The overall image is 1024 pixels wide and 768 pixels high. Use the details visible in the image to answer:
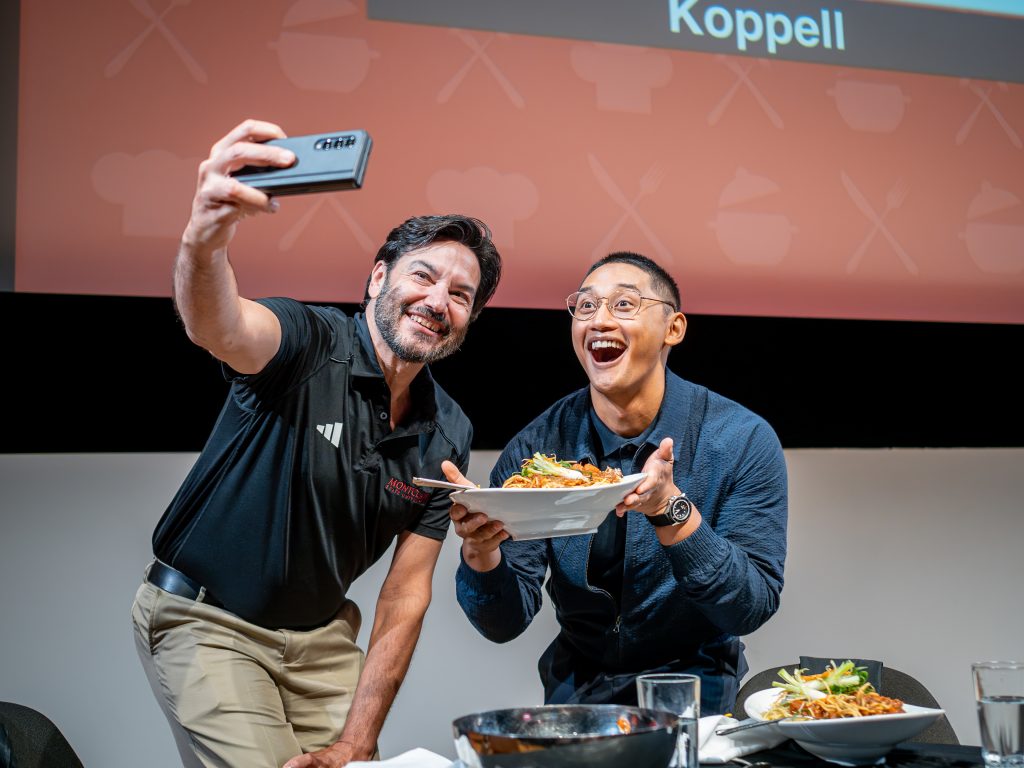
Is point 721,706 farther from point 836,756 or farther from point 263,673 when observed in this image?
point 263,673

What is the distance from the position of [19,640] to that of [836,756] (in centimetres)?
232

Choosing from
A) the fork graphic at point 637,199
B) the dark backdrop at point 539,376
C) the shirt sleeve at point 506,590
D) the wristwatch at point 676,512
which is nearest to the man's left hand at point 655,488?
the wristwatch at point 676,512

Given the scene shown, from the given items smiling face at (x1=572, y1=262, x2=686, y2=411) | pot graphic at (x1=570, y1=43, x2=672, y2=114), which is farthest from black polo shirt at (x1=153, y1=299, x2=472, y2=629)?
pot graphic at (x1=570, y1=43, x2=672, y2=114)

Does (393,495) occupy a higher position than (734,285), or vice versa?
(734,285)

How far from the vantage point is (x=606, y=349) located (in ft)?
7.77

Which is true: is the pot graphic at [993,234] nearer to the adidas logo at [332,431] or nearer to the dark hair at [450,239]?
the dark hair at [450,239]

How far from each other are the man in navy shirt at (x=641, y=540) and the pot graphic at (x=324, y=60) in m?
1.07

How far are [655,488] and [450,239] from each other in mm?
842

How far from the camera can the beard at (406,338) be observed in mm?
2148

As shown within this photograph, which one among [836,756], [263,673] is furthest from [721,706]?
[263,673]

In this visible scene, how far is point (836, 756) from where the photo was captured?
1.28 metres

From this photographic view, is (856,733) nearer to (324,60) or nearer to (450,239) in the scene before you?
(450,239)

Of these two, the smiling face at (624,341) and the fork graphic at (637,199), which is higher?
the fork graphic at (637,199)

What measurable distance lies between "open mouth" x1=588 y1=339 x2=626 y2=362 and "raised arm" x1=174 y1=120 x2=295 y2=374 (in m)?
0.80
